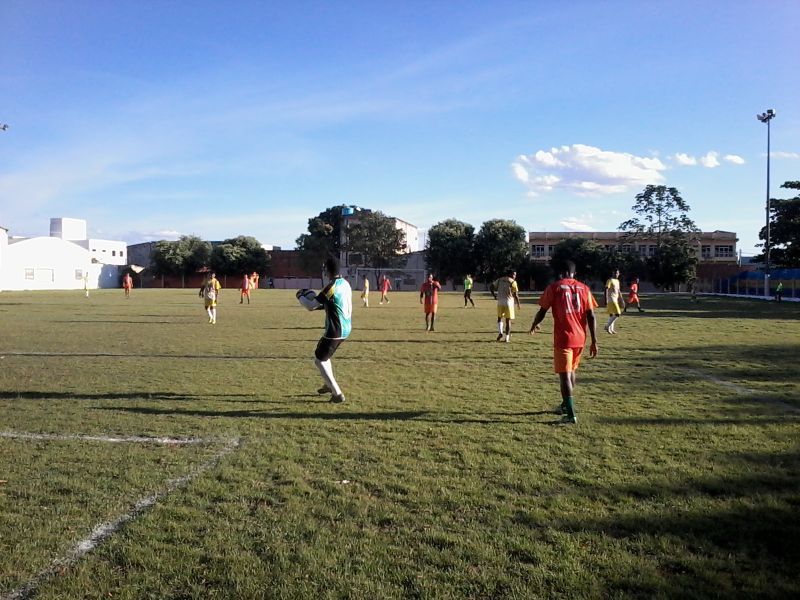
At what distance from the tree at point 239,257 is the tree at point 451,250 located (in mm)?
24644

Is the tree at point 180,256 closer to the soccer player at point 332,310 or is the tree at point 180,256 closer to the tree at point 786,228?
the tree at point 786,228

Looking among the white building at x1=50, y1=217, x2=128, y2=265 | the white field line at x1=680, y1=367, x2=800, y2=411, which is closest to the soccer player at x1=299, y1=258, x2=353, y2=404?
the white field line at x1=680, y1=367, x2=800, y2=411

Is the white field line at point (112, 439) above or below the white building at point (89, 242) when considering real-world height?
below

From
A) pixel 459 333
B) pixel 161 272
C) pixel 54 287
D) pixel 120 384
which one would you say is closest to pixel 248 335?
pixel 459 333

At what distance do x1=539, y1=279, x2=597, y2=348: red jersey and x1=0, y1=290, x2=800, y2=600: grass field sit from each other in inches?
38.9

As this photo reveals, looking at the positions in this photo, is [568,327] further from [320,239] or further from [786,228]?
[320,239]

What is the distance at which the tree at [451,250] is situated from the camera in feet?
246

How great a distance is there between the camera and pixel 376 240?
270 ft

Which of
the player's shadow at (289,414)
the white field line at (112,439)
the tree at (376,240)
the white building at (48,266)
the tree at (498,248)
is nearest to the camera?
the white field line at (112,439)

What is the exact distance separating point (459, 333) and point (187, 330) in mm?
8234

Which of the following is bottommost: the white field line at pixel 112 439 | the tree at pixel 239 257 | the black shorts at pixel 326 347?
the white field line at pixel 112 439

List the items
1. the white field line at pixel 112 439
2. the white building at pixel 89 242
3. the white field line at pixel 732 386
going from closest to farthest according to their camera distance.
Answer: the white field line at pixel 112 439, the white field line at pixel 732 386, the white building at pixel 89 242

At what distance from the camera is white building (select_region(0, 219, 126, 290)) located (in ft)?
225

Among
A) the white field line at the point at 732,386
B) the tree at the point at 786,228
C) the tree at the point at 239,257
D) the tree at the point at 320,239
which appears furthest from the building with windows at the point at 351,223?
the white field line at the point at 732,386
